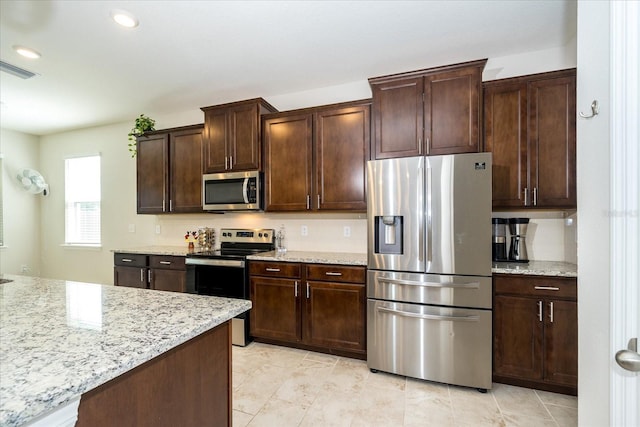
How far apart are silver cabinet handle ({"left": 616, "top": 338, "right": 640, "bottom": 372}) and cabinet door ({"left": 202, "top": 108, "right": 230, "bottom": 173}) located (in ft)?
10.4

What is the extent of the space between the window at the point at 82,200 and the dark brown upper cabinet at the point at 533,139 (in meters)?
5.31

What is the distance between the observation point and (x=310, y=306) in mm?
2676

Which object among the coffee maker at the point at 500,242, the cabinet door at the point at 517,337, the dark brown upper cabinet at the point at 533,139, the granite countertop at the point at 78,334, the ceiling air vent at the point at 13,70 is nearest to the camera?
the granite countertop at the point at 78,334

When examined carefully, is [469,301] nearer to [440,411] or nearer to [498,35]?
[440,411]

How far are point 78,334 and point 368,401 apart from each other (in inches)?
73.0

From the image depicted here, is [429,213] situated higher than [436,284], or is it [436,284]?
[429,213]

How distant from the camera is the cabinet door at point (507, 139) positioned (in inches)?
90.0

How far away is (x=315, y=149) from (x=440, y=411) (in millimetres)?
2338

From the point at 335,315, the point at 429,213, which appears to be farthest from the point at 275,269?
the point at 429,213

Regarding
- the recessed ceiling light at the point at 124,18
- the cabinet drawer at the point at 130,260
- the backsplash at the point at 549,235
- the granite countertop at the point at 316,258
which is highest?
the recessed ceiling light at the point at 124,18

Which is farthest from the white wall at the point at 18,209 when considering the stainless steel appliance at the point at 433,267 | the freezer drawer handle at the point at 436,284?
the freezer drawer handle at the point at 436,284

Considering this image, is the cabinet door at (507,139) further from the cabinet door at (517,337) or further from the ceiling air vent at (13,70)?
the ceiling air vent at (13,70)

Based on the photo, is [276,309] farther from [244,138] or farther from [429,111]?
[429,111]

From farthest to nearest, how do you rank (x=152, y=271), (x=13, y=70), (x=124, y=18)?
(x=152, y=271), (x=124, y=18), (x=13, y=70)
